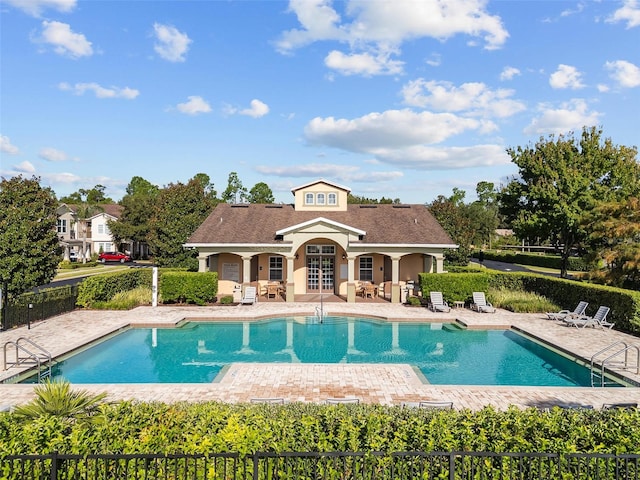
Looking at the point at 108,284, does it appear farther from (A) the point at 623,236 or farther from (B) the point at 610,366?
(A) the point at 623,236

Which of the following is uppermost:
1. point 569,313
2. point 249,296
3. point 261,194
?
point 261,194

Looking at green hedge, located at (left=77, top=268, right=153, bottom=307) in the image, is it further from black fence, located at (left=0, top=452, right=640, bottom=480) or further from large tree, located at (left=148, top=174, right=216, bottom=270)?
black fence, located at (left=0, top=452, right=640, bottom=480)

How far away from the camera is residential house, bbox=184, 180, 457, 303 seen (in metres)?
29.1

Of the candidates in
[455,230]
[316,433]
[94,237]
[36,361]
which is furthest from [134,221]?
[316,433]

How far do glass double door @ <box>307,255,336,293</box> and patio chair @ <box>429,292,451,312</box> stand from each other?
8252 mm

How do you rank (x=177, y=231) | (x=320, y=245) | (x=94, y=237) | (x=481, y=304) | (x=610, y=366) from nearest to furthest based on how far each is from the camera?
1. (x=610, y=366)
2. (x=481, y=304)
3. (x=320, y=245)
4. (x=177, y=231)
5. (x=94, y=237)

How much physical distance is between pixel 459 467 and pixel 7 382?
1349 centimetres

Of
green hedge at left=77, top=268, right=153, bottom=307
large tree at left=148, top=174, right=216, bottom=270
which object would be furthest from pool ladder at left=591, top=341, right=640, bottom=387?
large tree at left=148, top=174, right=216, bottom=270

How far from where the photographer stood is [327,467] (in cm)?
563

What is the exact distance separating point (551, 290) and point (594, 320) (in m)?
5.62

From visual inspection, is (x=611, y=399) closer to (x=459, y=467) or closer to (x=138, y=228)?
(x=459, y=467)

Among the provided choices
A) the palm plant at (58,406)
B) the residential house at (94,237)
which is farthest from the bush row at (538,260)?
the residential house at (94,237)

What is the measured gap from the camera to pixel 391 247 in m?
29.1

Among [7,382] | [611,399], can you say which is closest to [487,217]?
[611,399]
